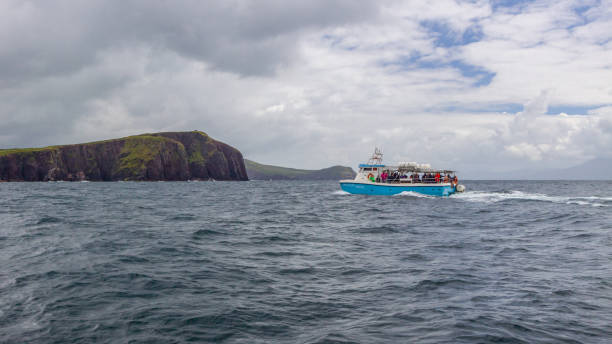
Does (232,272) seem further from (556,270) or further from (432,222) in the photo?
(432,222)

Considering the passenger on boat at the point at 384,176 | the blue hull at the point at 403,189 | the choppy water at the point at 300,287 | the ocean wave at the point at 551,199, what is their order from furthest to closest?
the passenger on boat at the point at 384,176 → the blue hull at the point at 403,189 → the ocean wave at the point at 551,199 → the choppy water at the point at 300,287

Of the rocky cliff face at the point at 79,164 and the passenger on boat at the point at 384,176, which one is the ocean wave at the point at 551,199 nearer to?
the passenger on boat at the point at 384,176

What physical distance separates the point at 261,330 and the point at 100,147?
221183 millimetres

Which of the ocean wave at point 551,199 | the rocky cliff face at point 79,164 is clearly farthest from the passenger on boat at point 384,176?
the rocky cliff face at point 79,164

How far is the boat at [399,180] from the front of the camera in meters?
51.1

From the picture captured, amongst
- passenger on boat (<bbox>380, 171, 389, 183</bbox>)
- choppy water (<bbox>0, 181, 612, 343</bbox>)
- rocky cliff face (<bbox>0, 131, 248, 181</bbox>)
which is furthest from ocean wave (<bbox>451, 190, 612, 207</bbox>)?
rocky cliff face (<bbox>0, 131, 248, 181</bbox>)

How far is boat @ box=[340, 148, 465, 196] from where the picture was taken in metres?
51.1

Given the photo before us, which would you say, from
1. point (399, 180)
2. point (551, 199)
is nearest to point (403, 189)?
point (399, 180)

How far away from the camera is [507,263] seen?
12.9 meters

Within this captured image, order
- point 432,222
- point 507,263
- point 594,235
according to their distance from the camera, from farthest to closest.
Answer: point 432,222 < point 594,235 < point 507,263

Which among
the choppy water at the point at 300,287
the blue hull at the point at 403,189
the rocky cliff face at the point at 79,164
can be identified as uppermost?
the rocky cliff face at the point at 79,164

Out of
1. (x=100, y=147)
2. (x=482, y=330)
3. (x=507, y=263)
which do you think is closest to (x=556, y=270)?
(x=507, y=263)

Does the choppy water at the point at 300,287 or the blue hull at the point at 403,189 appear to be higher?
the blue hull at the point at 403,189

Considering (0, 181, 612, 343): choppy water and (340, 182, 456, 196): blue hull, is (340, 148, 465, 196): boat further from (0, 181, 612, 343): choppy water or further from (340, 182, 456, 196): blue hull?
(0, 181, 612, 343): choppy water
